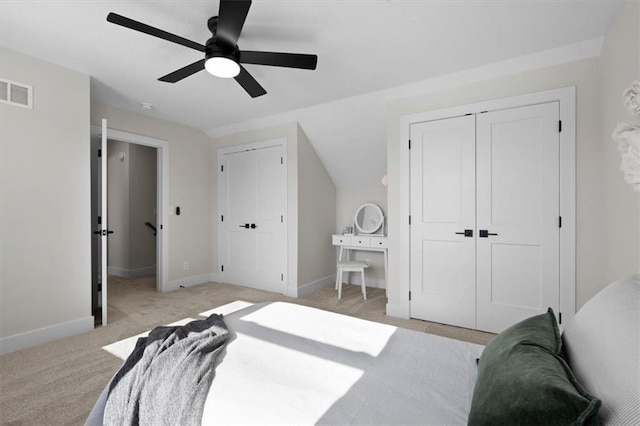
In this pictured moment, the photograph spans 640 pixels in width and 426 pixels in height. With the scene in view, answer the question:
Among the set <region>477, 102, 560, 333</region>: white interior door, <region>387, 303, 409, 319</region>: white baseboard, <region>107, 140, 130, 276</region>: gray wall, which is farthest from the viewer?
<region>107, 140, 130, 276</region>: gray wall

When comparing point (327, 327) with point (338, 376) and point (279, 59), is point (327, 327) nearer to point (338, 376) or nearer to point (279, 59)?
point (338, 376)

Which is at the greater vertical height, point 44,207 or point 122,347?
point 44,207

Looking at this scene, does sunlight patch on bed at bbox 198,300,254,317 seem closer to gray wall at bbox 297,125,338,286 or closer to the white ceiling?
gray wall at bbox 297,125,338,286

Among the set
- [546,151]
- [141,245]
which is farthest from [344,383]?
[141,245]

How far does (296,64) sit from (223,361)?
1892 mm

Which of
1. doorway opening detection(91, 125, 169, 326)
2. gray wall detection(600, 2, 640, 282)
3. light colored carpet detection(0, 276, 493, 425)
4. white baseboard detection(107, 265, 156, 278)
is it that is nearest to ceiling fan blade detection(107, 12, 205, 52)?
light colored carpet detection(0, 276, 493, 425)

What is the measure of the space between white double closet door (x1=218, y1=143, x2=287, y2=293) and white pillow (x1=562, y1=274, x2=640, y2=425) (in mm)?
3600

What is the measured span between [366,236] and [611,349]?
139 inches

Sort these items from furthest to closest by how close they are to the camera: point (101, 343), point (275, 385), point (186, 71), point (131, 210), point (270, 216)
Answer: point (131, 210), point (270, 216), point (101, 343), point (186, 71), point (275, 385)

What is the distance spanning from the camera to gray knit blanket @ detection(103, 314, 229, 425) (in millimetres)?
1003

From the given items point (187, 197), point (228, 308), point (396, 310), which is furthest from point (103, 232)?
point (396, 310)

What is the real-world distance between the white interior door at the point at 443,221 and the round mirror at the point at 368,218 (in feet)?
4.21

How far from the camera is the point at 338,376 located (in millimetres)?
1140

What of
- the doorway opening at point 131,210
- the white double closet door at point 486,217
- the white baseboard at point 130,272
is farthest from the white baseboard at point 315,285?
the white baseboard at point 130,272
